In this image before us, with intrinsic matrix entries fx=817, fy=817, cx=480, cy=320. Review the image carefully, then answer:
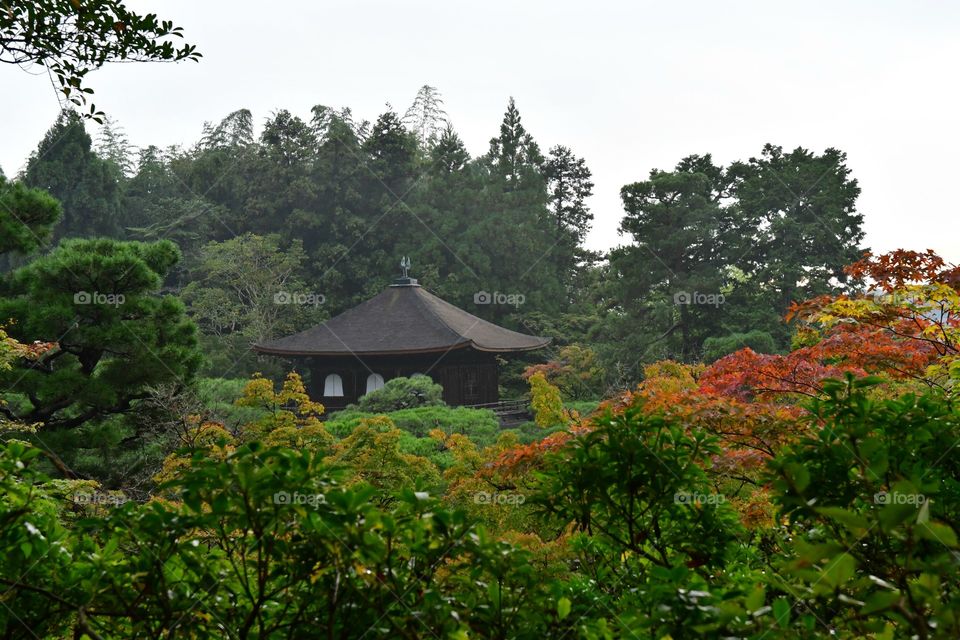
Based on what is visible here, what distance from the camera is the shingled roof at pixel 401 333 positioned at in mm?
20156

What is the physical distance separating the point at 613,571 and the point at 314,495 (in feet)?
3.42

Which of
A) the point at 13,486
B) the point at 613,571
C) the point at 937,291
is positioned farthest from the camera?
the point at 937,291

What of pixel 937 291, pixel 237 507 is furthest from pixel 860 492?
pixel 937 291

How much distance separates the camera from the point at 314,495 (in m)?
1.57

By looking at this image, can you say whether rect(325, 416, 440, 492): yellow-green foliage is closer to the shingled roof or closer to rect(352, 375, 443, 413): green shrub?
rect(352, 375, 443, 413): green shrub

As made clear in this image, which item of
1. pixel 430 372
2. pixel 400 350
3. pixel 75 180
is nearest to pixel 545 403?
pixel 400 350

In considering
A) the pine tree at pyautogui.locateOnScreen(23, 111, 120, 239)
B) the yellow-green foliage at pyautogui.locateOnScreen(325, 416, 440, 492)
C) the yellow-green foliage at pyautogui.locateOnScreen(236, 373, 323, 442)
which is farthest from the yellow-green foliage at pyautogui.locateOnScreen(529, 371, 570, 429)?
the pine tree at pyautogui.locateOnScreen(23, 111, 120, 239)

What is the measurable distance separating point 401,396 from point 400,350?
4341 mm

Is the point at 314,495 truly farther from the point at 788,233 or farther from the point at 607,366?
the point at 788,233

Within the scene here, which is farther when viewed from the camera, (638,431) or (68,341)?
(68,341)

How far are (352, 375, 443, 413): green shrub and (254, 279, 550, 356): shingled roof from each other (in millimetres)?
3542

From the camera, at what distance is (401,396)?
1570cm

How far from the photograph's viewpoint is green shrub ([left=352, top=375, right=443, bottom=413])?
1554cm

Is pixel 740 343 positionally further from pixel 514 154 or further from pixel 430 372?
pixel 514 154
